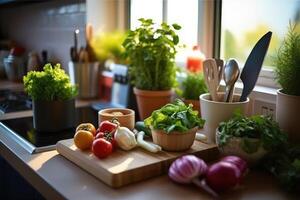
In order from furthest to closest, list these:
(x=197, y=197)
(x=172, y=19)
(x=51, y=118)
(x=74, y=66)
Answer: (x=74, y=66), (x=172, y=19), (x=51, y=118), (x=197, y=197)

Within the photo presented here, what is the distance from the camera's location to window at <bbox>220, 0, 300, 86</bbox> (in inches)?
49.6

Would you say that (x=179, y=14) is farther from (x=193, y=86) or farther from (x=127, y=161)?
(x=127, y=161)

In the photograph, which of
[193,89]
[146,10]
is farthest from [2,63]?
[193,89]

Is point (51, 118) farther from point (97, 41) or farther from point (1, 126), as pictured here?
point (97, 41)

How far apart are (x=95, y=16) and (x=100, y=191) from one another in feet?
4.05

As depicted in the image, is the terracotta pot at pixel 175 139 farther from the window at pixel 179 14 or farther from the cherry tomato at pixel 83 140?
the window at pixel 179 14

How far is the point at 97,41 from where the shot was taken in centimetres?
184

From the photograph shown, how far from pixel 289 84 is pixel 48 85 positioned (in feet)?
2.46

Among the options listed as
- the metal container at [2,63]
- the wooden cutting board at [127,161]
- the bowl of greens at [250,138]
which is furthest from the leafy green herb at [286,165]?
the metal container at [2,63]

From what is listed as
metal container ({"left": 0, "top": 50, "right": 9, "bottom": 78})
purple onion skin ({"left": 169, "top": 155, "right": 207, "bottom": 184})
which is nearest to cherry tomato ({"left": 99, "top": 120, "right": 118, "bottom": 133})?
purple onion skin ({"left": 169, "top": 155, "right": 207, "bottom": 184})

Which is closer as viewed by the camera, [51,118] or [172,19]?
[51,118]

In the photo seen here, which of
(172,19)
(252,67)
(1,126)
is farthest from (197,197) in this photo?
(172,19)

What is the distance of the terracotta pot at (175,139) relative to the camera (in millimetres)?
924

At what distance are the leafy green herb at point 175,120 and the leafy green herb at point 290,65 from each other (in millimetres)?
242
